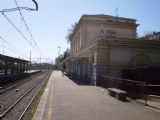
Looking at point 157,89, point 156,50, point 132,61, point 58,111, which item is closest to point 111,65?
point 132,61

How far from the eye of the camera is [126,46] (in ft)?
83.5

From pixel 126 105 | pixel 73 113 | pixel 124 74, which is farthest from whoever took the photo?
pixel 124 74

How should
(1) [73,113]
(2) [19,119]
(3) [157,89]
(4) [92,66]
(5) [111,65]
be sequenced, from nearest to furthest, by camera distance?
(2) [19,119], (1) [73,113], (3) [157,89], (5) [111,65], (4) [92,66]

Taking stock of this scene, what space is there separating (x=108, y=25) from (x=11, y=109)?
26.6 metres

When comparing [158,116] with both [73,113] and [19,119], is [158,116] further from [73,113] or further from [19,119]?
[19,119]

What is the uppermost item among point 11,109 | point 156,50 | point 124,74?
point 156,50

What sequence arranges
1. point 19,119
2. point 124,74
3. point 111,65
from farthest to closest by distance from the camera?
point 111,65 → point 124,74 → point 19,119

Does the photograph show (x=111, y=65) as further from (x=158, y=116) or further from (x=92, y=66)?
(x=158, y=116)

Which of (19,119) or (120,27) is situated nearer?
(19,119)

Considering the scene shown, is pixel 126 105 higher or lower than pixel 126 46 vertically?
lower

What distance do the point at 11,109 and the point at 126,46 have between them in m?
14.8

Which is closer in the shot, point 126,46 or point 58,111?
point 58,111

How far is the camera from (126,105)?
13.2 metres

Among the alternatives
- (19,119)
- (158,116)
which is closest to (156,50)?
(158,116)
